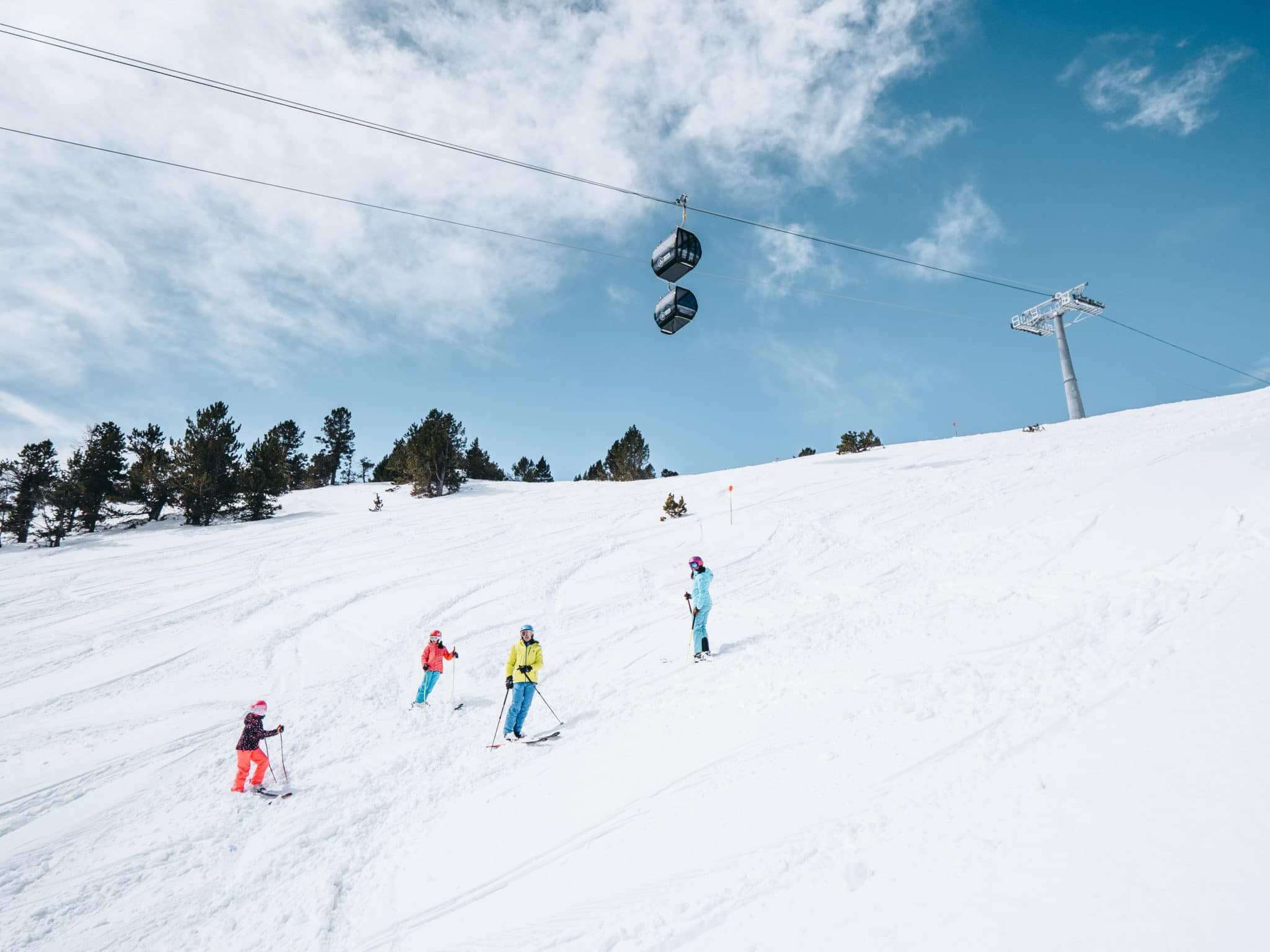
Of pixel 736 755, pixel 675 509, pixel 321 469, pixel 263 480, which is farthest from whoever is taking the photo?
pixel 321 469

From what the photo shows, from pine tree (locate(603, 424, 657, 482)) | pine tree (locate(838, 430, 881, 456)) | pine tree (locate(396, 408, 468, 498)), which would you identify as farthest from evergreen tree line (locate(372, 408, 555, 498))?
pine tree (locate(838, 430, 881, 456))

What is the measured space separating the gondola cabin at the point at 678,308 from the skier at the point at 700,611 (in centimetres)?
611

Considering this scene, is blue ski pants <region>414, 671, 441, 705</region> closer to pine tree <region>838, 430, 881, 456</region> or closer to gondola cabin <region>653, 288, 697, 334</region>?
gondola cabin <region>653, 288, 697, 334</region>

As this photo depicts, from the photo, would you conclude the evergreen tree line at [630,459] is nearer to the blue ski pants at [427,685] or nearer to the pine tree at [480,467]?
the pine tree at [480,467]

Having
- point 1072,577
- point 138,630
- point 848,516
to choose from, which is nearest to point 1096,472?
point 848,516

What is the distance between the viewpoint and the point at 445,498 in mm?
36375

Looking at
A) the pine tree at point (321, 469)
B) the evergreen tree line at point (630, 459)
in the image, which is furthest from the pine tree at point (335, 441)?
the evergreen tree line at point (630, 459)

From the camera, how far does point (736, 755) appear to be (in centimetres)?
605

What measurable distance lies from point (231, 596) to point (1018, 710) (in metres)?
21.8

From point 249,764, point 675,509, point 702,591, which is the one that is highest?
point 675,509

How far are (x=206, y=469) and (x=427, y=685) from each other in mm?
32277

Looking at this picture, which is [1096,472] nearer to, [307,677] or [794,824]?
[794,824]

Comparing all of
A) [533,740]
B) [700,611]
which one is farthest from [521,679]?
[700,611]

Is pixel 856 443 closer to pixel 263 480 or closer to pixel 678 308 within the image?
pixel 678 308
